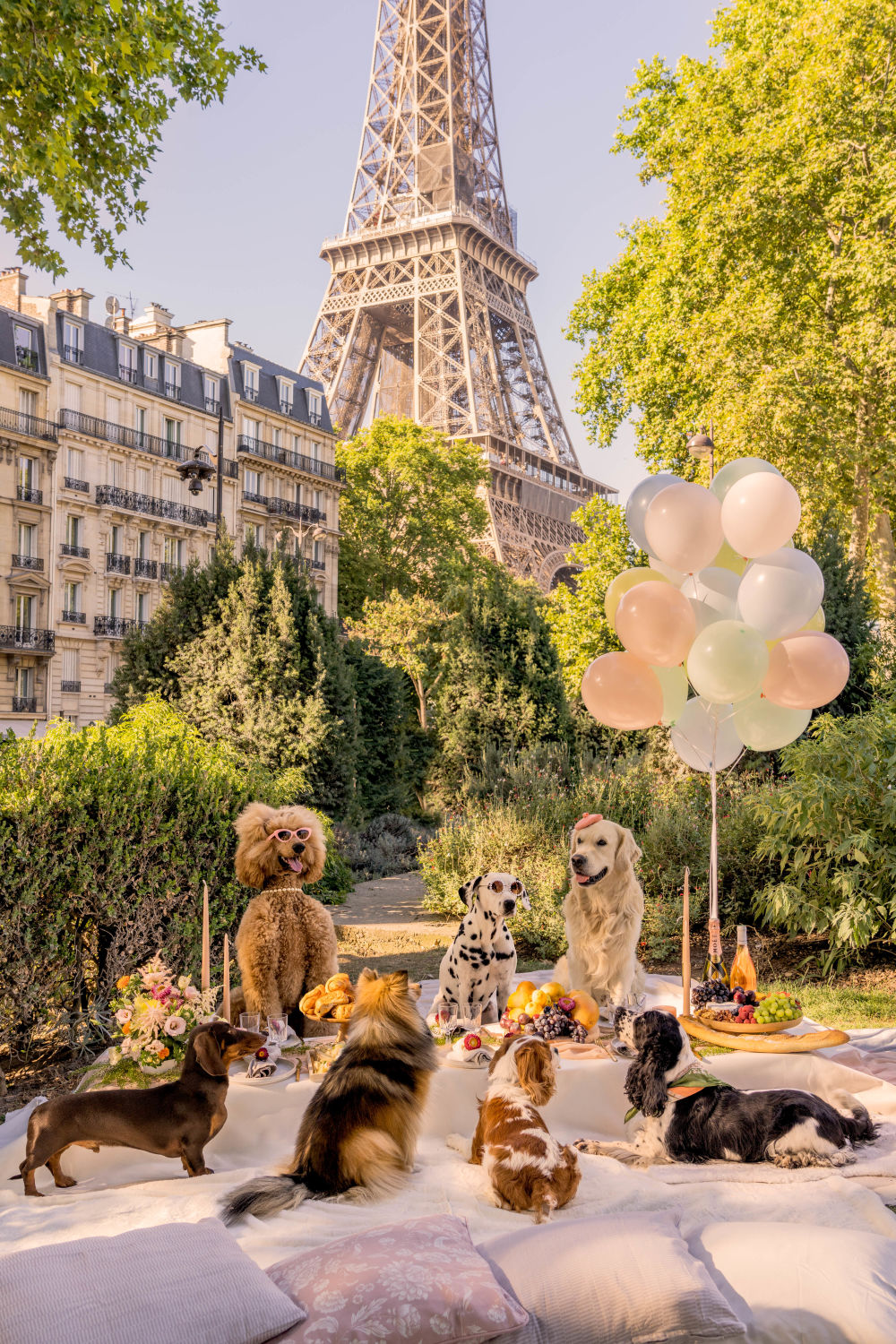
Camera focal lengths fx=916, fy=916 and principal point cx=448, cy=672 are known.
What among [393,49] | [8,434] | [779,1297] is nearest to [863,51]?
[779,1297]

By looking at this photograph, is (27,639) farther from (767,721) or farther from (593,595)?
(767,721)

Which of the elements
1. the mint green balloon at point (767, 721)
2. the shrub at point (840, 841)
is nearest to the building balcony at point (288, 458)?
the shrub at point (840, 841)

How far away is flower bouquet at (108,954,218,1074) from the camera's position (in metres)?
3.75

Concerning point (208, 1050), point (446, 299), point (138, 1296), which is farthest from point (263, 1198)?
point (446, 299)

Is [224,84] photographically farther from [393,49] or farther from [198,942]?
[393,49]

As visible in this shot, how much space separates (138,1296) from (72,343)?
28.7 meters

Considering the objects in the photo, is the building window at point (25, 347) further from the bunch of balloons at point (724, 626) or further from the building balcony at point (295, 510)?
the bunch of balloons at point (724, 626)

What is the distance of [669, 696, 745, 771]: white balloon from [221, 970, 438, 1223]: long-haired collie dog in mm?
3271

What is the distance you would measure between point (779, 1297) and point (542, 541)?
3858 centimetres

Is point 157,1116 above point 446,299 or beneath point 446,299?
beneath

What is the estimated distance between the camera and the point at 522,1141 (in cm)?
310

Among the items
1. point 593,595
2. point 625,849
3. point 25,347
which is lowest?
point 625,849

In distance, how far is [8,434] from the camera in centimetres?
2438

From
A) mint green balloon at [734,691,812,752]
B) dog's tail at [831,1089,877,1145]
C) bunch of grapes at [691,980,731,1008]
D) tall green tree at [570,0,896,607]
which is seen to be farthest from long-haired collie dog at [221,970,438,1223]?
tall green tree at [570,0,896,607]
